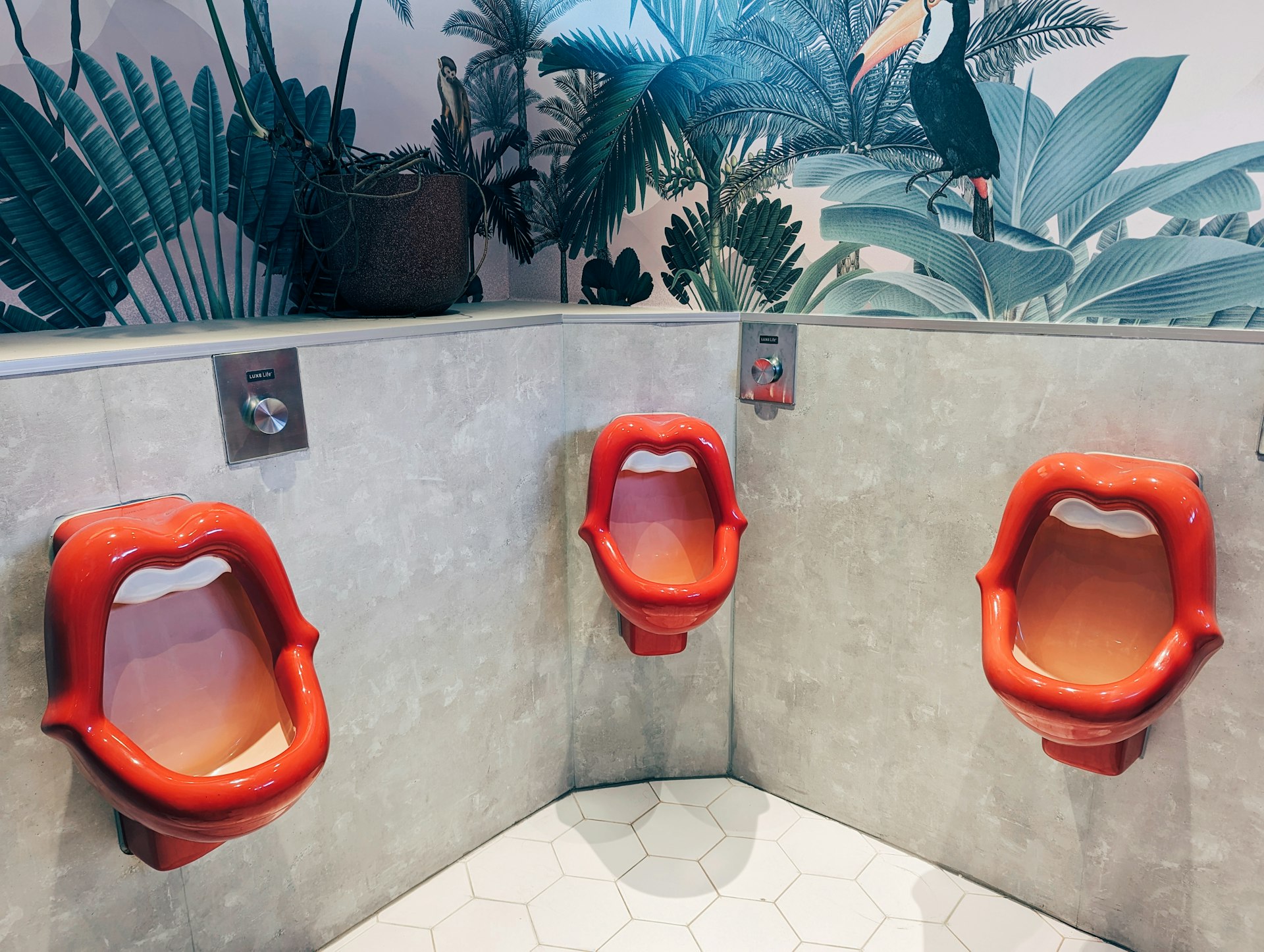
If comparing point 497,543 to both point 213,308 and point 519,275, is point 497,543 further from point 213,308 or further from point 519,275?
point 519,275

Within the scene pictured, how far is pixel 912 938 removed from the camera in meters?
1.61

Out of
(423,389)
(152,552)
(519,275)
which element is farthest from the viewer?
(519,275)

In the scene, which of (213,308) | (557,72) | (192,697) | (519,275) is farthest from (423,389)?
(557,72)

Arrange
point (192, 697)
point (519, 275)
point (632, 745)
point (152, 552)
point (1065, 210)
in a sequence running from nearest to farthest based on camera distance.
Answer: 1. point (152, 552)
2. point (192, 697)
3. point (1065, 210)
4. point (632, 745)
5. point (519, 275)

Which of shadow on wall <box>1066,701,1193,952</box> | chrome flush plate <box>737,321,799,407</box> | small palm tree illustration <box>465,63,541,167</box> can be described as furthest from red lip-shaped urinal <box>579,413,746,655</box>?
small palm tree illustration <box>465,63,541,167</box>

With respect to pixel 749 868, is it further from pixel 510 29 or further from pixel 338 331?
pixel 510 29

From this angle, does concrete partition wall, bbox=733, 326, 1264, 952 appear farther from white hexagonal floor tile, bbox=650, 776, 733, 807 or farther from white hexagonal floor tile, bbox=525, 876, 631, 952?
white hexagonal floor tile, bbox=525, 876, 631, 952

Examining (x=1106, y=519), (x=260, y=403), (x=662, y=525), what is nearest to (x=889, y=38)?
(x=1106, y=519)

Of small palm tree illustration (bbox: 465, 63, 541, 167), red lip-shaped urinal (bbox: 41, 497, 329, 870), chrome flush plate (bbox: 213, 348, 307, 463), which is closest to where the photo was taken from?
red lip-shaped urinal (bbox: 41, 497, 329, 870)

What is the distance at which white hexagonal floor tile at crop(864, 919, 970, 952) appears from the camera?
1.58 meters

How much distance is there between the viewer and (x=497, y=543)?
1.76 metres

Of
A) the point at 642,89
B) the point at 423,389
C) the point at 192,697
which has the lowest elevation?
the point at 192,697

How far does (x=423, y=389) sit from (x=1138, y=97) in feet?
4.52

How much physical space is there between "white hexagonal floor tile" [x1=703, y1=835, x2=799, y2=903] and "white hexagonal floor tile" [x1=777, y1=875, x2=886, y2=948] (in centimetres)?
3
